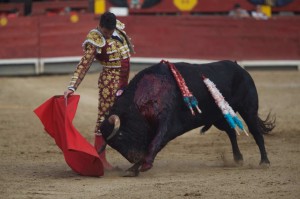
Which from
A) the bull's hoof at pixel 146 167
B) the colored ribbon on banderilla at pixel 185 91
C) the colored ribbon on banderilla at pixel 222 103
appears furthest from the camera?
the colored ribbon on banderilla at pixel 222 103

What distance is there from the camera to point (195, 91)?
268 inches

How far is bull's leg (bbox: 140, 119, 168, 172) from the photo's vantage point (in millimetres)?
6305

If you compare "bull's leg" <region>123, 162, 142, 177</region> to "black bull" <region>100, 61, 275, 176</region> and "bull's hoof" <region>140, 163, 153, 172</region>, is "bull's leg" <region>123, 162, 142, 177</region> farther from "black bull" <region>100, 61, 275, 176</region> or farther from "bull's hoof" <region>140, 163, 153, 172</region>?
"bull's hoof" <region>140, 163, 153, 172</region>

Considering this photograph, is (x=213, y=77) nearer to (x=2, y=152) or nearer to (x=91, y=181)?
(x=91, y=181)

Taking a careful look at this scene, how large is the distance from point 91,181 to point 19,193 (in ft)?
2.49

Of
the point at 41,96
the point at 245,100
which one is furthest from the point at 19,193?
the point at 41,96

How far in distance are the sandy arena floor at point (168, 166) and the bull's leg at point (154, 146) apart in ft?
0.35

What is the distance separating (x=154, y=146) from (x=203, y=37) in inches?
345

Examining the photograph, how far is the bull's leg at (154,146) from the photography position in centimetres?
630

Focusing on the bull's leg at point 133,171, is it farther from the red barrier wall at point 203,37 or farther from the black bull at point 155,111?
the red barrier wall at point 203,37

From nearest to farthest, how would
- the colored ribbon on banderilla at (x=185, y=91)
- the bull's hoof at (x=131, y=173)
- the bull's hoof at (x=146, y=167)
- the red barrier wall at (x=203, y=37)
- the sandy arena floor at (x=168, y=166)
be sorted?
the sandy arena floor at (x=168, y=166), the bull's hoof at (x=146, y=167), the bull's hoof at (x=131, y=173), the colored ribbon on banderilla at (x=185, y=91), the red barrier wall at (x=203, y=37)

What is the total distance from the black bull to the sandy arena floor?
0.24 meters

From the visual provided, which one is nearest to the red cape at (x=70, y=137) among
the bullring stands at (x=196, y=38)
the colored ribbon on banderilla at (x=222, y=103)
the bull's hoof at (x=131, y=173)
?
the bull's hoof at (x=131, y=173)

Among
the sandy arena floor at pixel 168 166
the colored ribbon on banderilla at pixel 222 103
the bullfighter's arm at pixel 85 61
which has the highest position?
the bullfighter's arm at pixel 85 61
